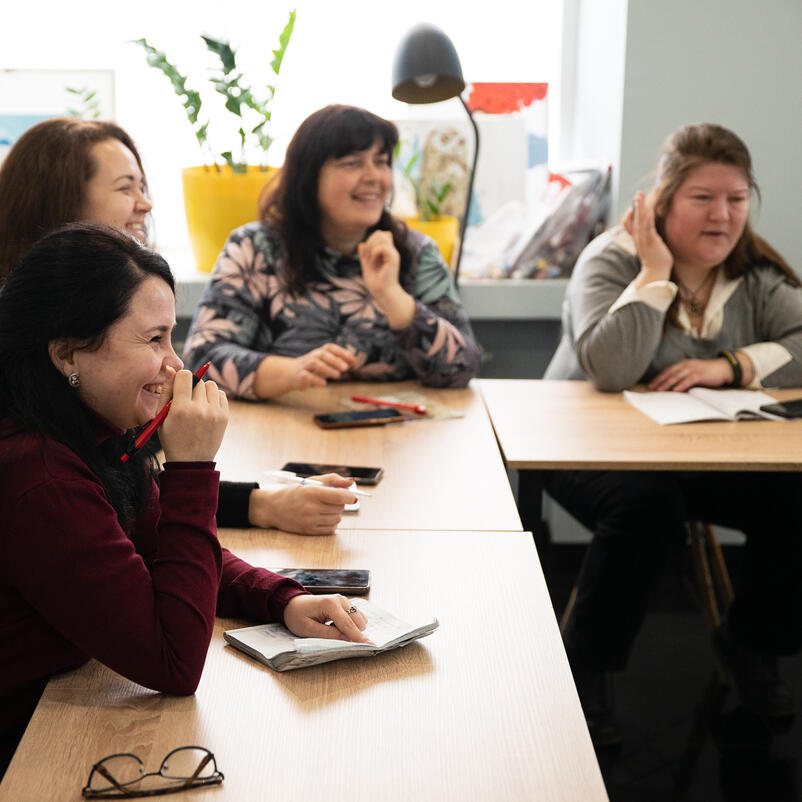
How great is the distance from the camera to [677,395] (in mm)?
2244

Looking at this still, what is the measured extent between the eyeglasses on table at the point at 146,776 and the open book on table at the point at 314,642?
0.17 metres

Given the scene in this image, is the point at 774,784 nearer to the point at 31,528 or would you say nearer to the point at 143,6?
the point at 31,528

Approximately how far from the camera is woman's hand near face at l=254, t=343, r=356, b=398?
213 cm

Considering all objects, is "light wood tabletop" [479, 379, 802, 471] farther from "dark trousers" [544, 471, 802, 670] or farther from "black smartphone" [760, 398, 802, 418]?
"dark trousers" [544, 471, 802, 670]

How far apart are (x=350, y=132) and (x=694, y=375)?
1.00 metres

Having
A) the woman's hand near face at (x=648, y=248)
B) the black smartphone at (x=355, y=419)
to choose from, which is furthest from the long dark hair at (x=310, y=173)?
the woman's hand near face at (x=648, y=248)

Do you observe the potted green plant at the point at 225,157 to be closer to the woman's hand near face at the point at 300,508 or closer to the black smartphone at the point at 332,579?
the woman's hand near face at the point at 300,508

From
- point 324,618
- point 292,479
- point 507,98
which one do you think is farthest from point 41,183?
point 507,98

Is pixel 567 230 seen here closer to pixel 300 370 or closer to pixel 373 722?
pixel 300 370

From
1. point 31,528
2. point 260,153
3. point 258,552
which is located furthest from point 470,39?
point 31,528

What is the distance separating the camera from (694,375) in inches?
90.2

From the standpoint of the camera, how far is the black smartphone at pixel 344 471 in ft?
5.51

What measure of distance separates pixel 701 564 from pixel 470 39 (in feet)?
6.26

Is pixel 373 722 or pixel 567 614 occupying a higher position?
pixel 373 722
